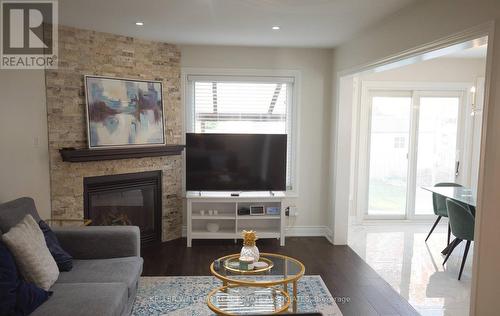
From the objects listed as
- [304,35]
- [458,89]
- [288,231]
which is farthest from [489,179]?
[458,89]

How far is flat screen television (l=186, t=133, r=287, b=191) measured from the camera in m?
5.11

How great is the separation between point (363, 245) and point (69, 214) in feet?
11.8

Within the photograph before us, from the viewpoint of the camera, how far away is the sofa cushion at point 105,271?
2.93 metres

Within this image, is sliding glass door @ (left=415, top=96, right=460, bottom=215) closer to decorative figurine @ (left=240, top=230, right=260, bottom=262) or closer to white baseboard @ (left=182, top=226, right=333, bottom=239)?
white baseboard @ (left=182, top=226, right=333, bottom=239)

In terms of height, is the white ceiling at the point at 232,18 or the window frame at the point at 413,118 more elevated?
the white ceiling at the point at 232,18

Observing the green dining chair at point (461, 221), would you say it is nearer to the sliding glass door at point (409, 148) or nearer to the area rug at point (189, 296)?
the area rug at point (189, 296)

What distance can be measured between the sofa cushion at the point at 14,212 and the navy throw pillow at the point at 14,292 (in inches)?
14.7

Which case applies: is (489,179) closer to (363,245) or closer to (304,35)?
(304,35)

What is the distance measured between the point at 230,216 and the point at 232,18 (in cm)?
247

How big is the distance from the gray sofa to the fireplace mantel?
912 millimetres

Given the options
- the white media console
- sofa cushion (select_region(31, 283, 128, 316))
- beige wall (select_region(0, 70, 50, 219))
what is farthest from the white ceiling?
sofa cushion (select_region(31, 283, 128, 316))

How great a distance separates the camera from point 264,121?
5555 mm

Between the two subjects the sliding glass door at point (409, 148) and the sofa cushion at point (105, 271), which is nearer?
the sofa cushion at point (105, 271)

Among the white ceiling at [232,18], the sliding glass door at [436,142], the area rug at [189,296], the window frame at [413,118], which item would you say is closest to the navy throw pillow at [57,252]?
the area rug at [189,296]
